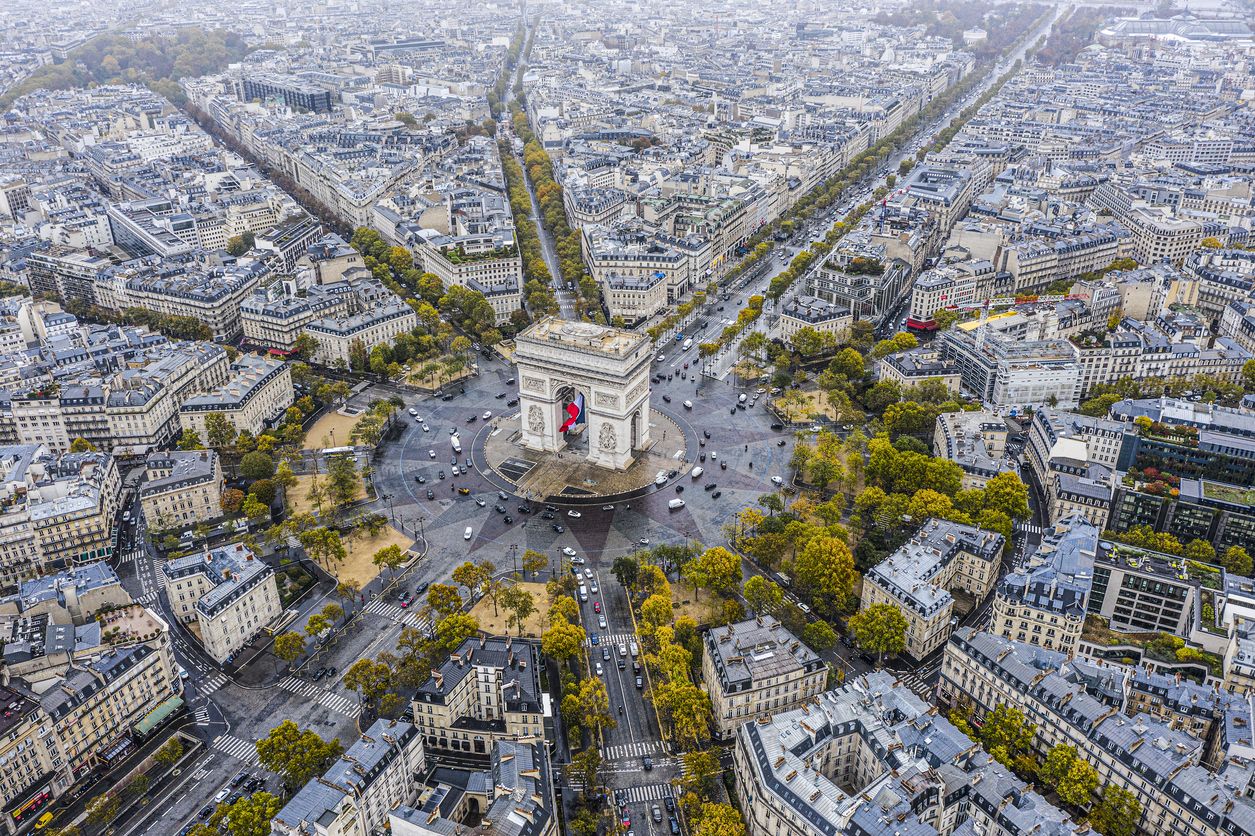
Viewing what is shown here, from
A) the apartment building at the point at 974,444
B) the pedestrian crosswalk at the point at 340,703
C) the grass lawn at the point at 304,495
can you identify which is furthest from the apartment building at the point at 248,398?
the apartment building at the point at 974,444

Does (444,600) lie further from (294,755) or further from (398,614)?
(294,755)

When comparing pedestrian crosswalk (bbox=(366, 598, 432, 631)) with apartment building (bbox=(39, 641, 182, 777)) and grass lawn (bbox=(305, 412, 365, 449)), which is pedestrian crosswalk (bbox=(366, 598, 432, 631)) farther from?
grass lawn (bbox=(305, 412, 365, 449))

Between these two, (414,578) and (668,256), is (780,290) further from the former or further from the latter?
(414,578)

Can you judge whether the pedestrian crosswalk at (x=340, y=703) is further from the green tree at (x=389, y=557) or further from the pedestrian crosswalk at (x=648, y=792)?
the pedestrian crosswalk at (x=648, y=792)

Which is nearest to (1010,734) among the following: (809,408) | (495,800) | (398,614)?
(495,800)

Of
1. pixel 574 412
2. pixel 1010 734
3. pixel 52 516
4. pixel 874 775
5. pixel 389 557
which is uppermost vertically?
pixel 52 516

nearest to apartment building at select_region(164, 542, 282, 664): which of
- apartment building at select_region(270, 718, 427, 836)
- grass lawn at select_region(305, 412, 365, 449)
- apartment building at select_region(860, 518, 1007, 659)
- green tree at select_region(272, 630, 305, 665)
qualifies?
green tree at select_region(272, 630, 305, 665)
